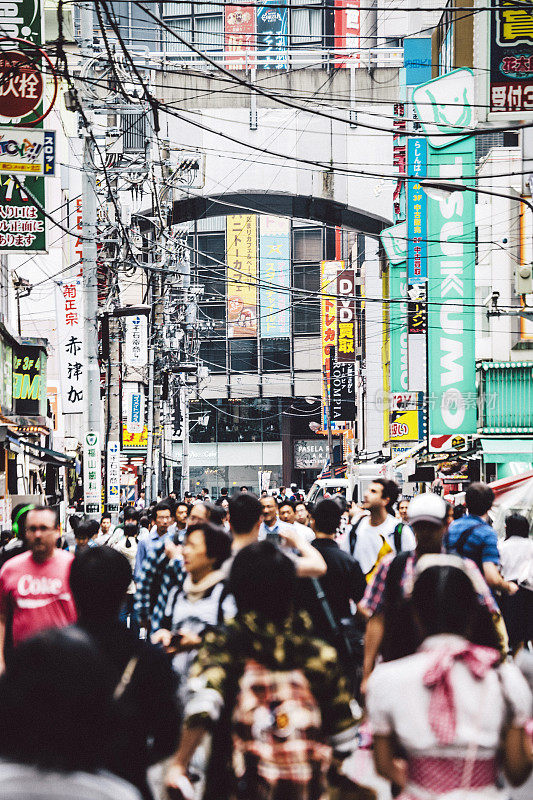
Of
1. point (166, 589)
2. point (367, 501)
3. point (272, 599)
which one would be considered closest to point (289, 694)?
point (272, 599)

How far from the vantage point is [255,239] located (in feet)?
214

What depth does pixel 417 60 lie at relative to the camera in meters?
34.1

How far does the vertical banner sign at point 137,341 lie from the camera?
104 ft

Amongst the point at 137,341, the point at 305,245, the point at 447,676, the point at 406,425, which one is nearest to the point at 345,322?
the point at 406,425

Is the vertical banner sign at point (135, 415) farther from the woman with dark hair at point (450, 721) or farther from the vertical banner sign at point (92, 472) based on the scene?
the woman with dark hair at point (450, 721)

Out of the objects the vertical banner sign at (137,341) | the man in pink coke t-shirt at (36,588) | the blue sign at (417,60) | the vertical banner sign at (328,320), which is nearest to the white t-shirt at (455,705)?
the man in pink coke t-shirt at (36,588)

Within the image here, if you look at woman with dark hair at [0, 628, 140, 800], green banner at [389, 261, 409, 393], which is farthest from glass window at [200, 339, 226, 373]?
woman with dark hair at [0, 628, 140, 800]

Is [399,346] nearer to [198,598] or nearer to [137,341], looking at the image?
[137,341]

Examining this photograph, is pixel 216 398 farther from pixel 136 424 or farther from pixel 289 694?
pixel 289 694

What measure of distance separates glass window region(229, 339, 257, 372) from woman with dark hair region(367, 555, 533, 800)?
214ft

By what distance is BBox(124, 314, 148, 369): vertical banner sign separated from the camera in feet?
104

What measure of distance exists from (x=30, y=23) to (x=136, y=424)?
2142 cm

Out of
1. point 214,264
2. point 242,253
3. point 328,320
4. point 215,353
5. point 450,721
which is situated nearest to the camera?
point 450,721

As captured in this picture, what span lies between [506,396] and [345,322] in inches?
944
